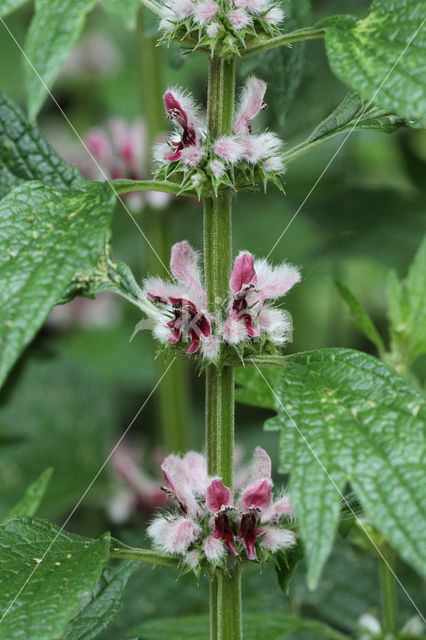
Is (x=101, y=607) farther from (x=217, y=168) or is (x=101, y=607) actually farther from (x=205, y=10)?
(x=205, y=10)

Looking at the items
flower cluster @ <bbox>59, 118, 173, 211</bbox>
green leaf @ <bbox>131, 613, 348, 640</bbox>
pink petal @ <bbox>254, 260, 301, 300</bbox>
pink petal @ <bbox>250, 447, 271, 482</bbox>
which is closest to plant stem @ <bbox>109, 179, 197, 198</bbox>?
pink petal @ <bbox>254, 260, 301, 300</bbox>

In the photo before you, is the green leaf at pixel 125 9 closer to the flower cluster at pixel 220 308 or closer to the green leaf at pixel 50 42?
the green leaf at pixel 50 42

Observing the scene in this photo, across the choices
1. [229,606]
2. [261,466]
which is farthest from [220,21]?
[229,606]

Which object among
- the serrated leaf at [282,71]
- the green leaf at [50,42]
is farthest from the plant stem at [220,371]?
the serrated leaf at [282,71]

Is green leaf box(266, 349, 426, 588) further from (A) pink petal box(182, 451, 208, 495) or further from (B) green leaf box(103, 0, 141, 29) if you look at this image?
(B) green leaf box(103, 0, 141, 29)

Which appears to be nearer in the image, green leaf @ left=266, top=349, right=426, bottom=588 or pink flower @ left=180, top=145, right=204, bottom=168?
green leaf @ left=266, top=349, right=426, bottom=588

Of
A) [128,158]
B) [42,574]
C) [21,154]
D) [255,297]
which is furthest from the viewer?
[128,158]
